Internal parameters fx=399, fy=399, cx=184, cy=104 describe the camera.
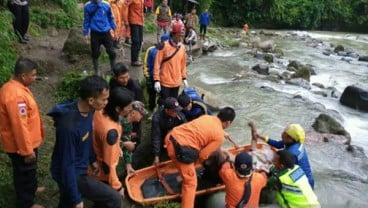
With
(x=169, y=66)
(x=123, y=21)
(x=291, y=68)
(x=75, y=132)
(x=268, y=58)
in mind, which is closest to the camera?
(x=75, y=132)

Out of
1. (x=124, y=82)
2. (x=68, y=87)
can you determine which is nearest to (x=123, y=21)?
(x=68, y=87)

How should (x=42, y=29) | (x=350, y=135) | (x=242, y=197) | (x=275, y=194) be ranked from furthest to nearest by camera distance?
(x=42, y=29), (x=350, y=135), (x=275, y=194), (x=242, y=197)

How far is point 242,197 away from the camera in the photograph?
4758 mm

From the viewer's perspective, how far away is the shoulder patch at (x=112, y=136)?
145 inches

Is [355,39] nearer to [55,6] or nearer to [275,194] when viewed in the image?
[55,6]

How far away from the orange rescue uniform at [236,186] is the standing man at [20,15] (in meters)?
6.81

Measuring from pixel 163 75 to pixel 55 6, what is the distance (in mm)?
8941

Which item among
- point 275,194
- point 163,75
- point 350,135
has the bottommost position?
point 350,135

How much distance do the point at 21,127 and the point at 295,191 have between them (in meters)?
3.27

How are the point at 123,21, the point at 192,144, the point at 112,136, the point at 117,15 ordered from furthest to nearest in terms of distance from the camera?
the point at 123,21, the point at 117,15, the point at 192,144, the point at 112,136

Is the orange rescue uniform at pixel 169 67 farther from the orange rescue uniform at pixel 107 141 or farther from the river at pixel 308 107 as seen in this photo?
the orange rescue uniform at pixel 107 141

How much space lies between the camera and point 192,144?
15.2 ft

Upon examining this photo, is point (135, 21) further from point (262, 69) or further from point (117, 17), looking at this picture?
point (262, 69)

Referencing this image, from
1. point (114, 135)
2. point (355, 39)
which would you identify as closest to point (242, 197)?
point (114, 135)
